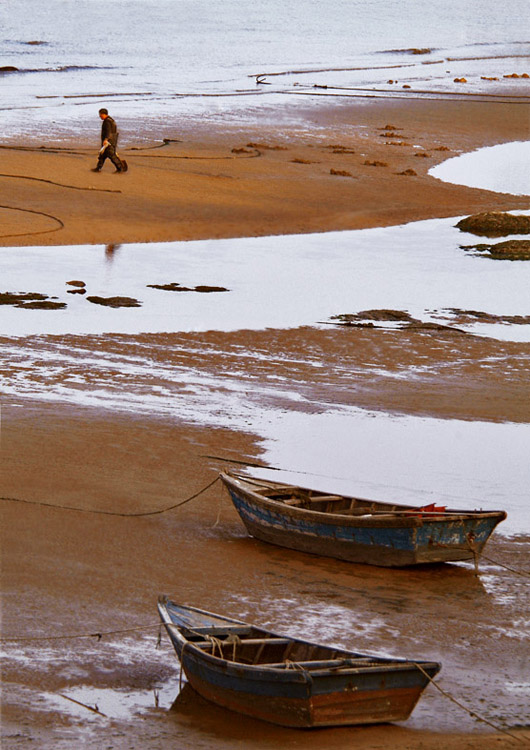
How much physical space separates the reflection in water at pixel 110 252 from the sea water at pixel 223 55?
11.7 m

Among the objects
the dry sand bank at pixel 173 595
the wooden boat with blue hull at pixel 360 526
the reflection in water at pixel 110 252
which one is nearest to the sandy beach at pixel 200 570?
the dry sand bank at pixel 173 595

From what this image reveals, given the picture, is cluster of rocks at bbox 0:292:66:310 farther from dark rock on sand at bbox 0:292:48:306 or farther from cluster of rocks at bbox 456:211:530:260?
cluster of rocks at bbox 456:211:530:260

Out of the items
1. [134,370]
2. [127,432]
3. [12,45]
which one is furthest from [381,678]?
[12,45]

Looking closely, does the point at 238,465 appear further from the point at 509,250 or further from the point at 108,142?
the point at 108,142

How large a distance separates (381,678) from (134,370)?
28.6 feet

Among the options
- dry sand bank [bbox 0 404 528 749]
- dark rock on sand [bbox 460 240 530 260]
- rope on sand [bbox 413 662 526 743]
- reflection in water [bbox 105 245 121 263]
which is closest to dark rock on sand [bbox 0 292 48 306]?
reflection in water [bbox 105 245 121 263]

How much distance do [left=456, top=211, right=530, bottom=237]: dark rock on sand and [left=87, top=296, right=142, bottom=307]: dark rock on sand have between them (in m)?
9.46

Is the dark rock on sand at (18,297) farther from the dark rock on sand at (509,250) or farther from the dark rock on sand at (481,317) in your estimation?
the dark rock on sand at (509,250)

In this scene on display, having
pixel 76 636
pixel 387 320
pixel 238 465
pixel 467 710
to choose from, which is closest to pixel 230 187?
pixel 387 320

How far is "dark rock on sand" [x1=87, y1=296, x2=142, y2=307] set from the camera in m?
19.1

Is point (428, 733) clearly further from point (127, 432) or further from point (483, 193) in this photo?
point (483, 193)

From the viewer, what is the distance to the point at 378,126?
40.3m

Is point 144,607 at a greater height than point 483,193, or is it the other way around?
point 483,193

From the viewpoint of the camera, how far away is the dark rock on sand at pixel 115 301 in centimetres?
1909
